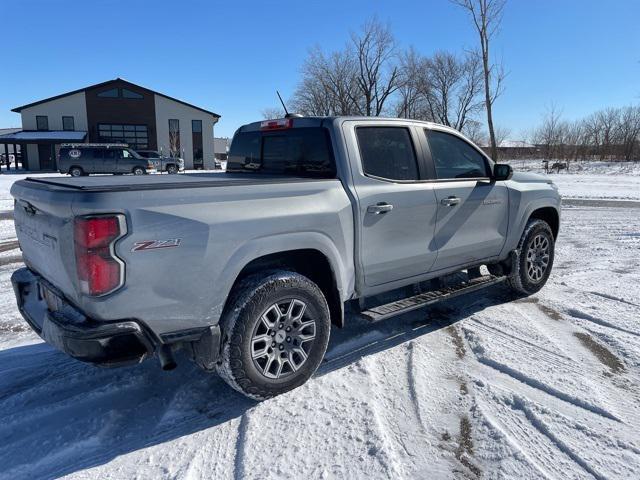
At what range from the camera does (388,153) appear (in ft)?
13.0

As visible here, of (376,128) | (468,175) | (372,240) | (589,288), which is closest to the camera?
(372,240)

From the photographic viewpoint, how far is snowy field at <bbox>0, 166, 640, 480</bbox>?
8.47 feet

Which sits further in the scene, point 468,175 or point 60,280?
point 468,175

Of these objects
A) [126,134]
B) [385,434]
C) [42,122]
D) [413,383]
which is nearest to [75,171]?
[126,134]

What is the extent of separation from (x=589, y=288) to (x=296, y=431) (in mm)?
4479

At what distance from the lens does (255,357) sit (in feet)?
10.2

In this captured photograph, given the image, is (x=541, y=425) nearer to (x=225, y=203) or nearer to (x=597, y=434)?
(x=597, y=434)

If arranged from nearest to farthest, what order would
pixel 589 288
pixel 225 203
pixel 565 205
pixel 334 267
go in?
1. pixel 225 203
2. pixel 334 267
3. pixel 589 288
4. pixel 565 205

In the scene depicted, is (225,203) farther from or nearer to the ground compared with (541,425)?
farther from the ground

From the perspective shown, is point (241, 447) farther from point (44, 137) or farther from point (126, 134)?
point (126, 134)

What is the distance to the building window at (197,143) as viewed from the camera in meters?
47.9

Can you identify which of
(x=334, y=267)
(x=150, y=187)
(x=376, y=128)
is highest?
(x=376, y=128)

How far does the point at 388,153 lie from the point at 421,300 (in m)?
1.31

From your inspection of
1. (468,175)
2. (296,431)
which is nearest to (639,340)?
(468,175)
